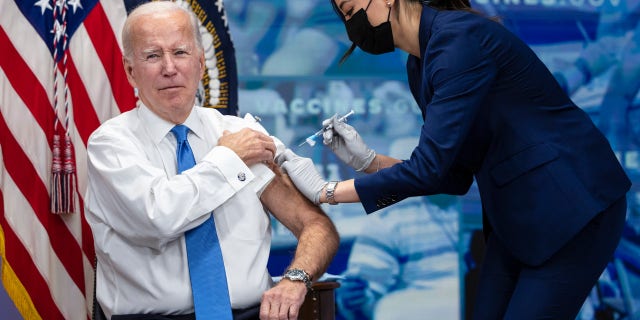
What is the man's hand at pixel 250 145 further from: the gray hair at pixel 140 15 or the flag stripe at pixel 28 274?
the flag stripe at pixel 28 274

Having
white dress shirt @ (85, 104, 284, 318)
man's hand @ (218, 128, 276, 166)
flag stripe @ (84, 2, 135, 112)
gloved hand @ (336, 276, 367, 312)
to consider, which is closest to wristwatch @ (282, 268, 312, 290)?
white dress shirt @ (85, 104, 284, 318)

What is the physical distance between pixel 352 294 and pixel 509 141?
2.27 m

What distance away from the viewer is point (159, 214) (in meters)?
2.46

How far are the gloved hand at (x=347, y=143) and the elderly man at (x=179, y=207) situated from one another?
0.29 metres

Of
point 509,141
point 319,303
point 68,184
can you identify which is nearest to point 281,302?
point 319,303

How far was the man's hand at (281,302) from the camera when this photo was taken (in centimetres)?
249

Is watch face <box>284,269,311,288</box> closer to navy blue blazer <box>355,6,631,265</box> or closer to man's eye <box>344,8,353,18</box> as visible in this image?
navy blue blazer <box>355,6,631,265</box>

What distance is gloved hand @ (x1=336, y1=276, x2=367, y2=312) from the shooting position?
15.1ft

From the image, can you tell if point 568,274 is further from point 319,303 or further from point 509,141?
point 319,303

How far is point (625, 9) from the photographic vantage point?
4754 mm

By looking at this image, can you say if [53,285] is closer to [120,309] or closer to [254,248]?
[120,309]

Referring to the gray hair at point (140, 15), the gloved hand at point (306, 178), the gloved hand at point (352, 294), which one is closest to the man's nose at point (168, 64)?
the gray hair at point (140, 15)

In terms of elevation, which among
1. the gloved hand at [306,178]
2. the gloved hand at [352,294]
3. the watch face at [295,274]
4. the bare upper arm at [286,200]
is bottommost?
the gloved hand at [352,294]

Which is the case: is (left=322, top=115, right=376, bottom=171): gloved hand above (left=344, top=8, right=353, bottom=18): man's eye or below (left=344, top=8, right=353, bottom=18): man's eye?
below
